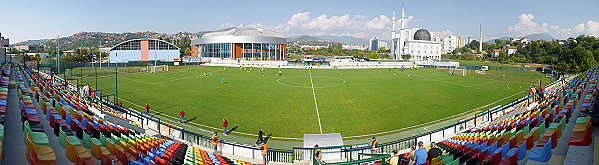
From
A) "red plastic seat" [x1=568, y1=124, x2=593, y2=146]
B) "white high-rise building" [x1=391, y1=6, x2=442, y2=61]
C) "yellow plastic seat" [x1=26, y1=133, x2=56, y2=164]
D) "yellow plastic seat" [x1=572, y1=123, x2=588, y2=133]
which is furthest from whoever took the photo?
"white high-rise building" [x1=391, y1=6, x2=442, y2=61]

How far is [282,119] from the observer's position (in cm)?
2033

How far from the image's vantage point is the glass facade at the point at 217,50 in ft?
306

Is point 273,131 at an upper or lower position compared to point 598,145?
lower

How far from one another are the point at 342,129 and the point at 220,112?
9052 millimetres

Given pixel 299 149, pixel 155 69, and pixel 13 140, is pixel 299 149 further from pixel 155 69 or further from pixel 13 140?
pixel 155 69

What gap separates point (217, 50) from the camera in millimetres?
95938

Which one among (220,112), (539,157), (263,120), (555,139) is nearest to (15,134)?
(539,157)

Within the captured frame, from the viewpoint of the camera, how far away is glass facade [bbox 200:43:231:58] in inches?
3674

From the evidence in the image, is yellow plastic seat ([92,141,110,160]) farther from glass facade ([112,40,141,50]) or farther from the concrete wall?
glass facade ([112,40,141,50])

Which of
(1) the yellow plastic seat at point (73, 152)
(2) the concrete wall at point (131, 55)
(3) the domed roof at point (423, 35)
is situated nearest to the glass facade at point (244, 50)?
(2) the concrete wall at point (131, 55)

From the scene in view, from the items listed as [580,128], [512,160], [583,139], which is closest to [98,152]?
[512,160]

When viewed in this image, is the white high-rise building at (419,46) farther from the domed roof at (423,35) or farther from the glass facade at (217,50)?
the glass facade at (217,50)

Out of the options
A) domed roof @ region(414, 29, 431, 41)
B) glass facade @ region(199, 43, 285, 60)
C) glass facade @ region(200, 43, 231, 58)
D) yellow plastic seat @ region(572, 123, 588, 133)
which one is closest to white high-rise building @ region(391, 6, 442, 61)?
domed roof @ region(414, 29, 431, 41)

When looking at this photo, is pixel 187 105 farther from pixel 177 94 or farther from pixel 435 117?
pixel 435 117
